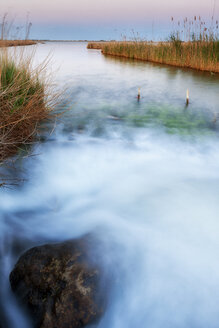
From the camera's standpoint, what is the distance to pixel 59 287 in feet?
5.55

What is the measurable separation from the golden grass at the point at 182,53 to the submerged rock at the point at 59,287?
9543 mm

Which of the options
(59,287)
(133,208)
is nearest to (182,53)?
(133,208)

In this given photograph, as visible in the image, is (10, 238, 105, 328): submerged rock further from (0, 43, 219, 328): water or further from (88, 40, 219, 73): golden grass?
(88, 40, 219, 73): golden grass

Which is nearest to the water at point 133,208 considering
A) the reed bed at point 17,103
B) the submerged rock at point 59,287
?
the submerged rock at point 59,287

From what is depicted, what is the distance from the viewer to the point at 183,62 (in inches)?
444

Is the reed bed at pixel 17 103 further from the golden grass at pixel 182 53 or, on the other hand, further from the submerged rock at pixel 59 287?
the golden grass at pixel 182 53

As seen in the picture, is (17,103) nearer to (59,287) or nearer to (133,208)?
(133,208)

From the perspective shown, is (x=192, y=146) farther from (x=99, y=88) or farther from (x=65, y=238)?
(x=99, y=88)

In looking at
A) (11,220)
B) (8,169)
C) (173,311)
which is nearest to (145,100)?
(8,169)

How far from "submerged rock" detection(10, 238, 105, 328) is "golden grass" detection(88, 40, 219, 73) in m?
9.54

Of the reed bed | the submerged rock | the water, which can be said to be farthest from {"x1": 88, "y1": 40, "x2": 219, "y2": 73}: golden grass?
the submerged rock

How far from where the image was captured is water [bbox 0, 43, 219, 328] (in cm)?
191

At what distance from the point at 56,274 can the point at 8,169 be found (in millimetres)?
1887

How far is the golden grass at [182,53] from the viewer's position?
9.66 metres
